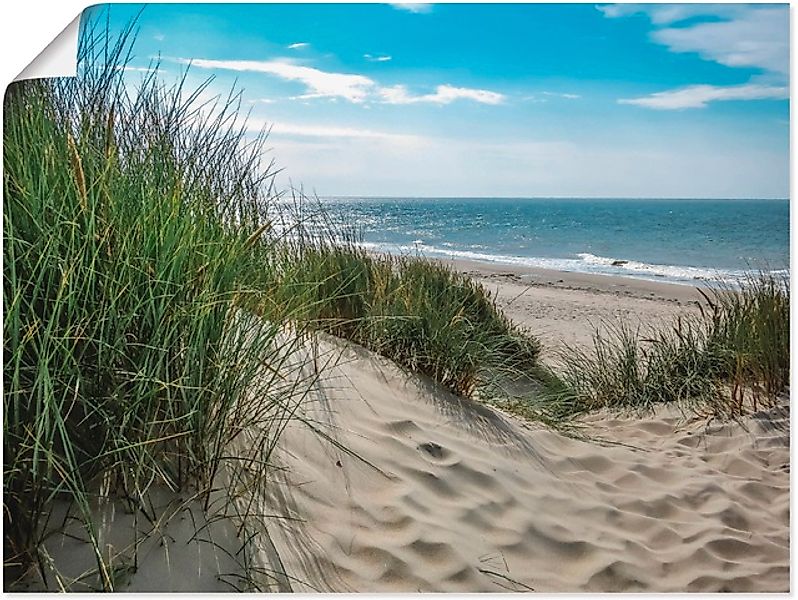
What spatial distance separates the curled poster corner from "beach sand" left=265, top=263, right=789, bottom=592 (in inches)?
41.5

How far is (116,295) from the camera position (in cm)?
156

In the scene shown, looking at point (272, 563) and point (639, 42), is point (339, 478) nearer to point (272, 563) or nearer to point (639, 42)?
point (272, 563)

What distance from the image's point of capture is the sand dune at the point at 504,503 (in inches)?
72.6

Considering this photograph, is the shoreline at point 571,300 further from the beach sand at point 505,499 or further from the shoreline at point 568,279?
the beach sand at point 505,499

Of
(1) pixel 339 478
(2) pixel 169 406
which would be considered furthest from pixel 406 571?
(2) pixel 169 406

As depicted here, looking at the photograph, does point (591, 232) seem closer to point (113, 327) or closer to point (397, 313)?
point (397, 313)

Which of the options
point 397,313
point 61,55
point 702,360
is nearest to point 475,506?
point 397,313

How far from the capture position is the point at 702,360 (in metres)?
2.69

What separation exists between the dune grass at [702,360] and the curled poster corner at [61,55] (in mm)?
1822

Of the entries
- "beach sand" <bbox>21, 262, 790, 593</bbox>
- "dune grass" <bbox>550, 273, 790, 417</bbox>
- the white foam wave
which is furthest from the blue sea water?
"beach sand" <bbox>21, 262, 790, 593</bbox>

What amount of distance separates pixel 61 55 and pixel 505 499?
5.41 feet

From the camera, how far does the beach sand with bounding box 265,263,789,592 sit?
6.05 ft

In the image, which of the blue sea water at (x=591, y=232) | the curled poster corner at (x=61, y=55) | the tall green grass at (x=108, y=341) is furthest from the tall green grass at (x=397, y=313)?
the curled poster corner at (x=61, y=55)

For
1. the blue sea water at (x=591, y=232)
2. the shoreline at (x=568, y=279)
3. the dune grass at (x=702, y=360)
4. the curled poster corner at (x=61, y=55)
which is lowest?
the dune grass at (x=702, y=360)
